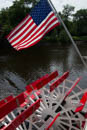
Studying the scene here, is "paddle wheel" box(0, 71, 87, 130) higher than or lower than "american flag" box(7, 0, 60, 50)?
lower

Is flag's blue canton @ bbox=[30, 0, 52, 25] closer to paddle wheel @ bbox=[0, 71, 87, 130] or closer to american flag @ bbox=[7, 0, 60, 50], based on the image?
american flag @ bbox=[7, 0, 60, 50]

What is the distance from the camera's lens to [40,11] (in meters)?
4.44

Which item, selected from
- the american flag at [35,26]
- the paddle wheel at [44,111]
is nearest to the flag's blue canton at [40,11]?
the american flag at [35,26]

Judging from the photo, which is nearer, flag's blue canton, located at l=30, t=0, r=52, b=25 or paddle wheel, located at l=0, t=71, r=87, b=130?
paddle wheel, located at l=0, t=71, r=87, b=130

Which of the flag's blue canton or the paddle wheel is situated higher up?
the flag's blue canton

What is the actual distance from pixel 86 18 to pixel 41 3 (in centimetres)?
6244

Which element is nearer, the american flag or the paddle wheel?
the paddle wheel

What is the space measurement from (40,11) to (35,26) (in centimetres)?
39

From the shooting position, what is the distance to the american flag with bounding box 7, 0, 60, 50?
4.39 m

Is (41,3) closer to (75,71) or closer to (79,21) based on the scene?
(75,71)

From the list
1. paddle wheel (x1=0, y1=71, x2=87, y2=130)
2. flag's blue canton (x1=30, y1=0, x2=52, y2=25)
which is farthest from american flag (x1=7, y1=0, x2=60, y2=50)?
paddle wheel (x1=0, y1=71, x2=87, y2=130)

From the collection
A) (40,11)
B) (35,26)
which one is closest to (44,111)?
(35,26)

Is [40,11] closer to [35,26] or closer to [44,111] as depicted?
[35,26]

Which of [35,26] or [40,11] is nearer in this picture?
[40,11]
